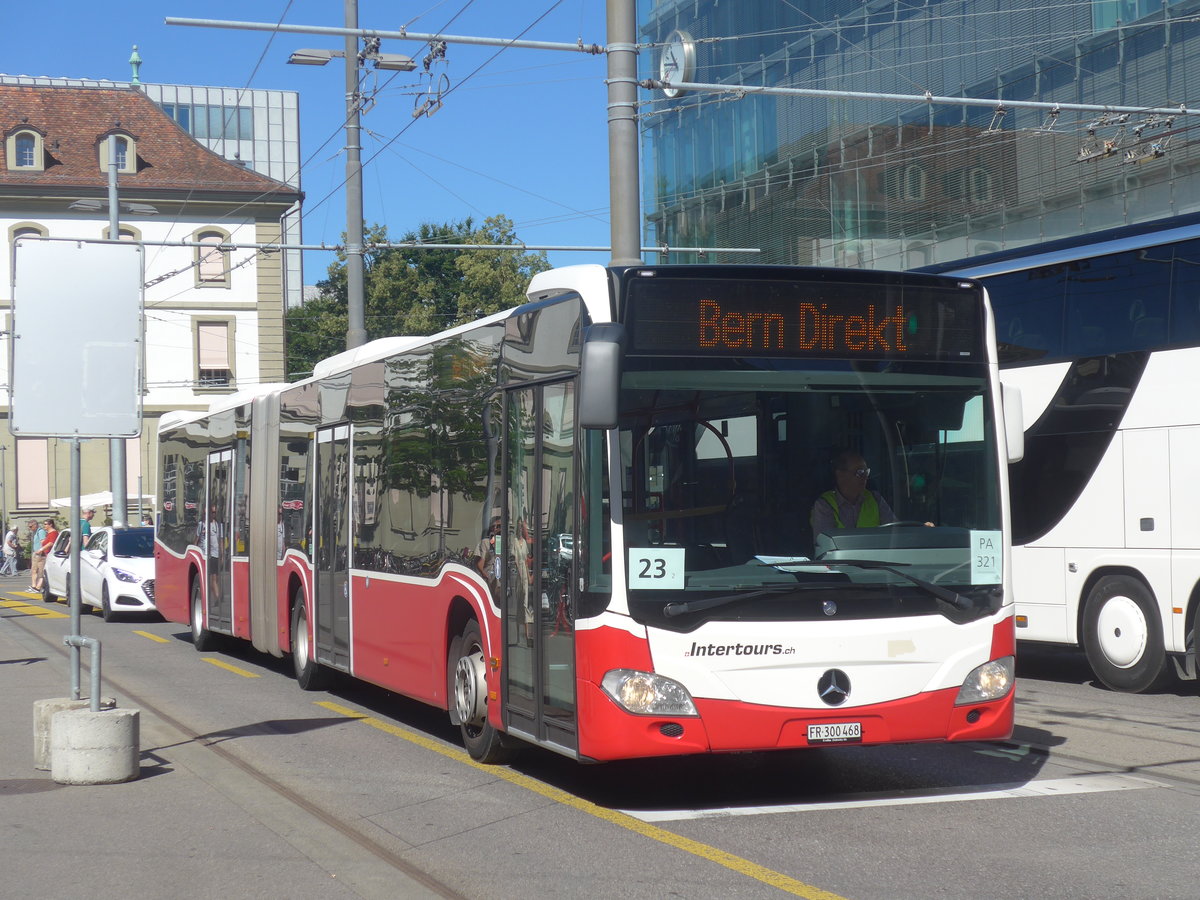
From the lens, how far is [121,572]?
84.7 feet

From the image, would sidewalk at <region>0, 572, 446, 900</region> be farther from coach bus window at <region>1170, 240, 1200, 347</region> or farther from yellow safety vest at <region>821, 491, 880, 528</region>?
coach bus window at <region>1170, 240, 1200, 347</region>

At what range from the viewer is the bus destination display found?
8.12 m

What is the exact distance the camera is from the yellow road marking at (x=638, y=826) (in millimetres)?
6410

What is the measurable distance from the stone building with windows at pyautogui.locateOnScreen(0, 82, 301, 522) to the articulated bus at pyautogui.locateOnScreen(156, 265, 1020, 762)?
5113 cm

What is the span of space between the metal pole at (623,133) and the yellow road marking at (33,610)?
1707 centimetres

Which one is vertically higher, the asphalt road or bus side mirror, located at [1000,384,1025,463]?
bus side mirror, located at [1000,384,1025,463]

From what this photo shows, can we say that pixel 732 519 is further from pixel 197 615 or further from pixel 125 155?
pixel 125 155

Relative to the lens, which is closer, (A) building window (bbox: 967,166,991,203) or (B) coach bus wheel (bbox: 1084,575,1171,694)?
(B) coach bus wheel (bbox: 1084,575,1171,694)

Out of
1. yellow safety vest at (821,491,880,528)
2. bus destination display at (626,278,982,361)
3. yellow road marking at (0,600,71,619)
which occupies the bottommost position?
yellow road marking at (0,600,71,619)

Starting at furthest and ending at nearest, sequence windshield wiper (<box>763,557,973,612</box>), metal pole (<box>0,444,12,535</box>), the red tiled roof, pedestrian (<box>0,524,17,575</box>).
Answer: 1. the red tiled roof
2. metal pole (<box>0,444,12,535</box>)
3. pedestrian (<box>0,524,17,575</box>)
4. windshield wiper (<box>763,557,973,612</box>)

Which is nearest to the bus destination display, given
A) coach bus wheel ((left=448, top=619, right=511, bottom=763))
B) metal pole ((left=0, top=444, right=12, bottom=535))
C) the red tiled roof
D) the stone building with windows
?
coach bus wheel ((left=448, top=619, right=511, bottom=763))

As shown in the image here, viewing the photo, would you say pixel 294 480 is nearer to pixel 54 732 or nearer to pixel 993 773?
pixel 54 732

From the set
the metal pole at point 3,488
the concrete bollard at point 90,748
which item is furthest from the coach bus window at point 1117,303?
the metal pole at point 3,488

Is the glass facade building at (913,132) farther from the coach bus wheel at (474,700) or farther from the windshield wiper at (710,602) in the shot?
the windshield wiper at (710,602)
